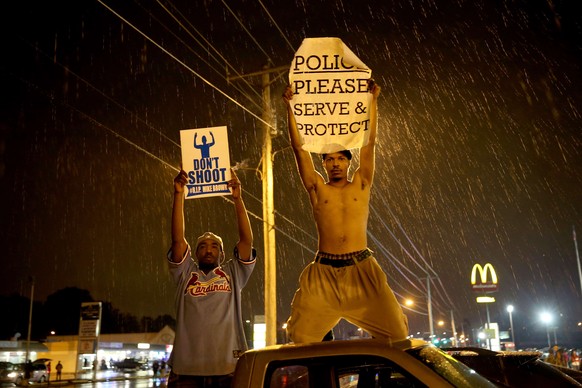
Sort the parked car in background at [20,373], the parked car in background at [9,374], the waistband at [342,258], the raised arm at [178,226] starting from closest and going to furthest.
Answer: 1. the waistband at [342,258]
2. the raised arm at [178,226]
3. the parked car in background at [9,374]
4. the parked car in background at [20,373]

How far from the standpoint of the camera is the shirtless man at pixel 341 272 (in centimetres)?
455

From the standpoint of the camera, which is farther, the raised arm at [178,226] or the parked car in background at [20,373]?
the parked car in background at [20,373]

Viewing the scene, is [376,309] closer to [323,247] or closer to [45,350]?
[323,247]

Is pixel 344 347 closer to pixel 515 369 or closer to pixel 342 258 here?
pixel 342 258

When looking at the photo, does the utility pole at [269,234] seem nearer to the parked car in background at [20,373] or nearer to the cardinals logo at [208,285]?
the cardinals logo at [208,285]

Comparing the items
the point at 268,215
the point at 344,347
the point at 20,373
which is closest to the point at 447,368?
the point at 344,347

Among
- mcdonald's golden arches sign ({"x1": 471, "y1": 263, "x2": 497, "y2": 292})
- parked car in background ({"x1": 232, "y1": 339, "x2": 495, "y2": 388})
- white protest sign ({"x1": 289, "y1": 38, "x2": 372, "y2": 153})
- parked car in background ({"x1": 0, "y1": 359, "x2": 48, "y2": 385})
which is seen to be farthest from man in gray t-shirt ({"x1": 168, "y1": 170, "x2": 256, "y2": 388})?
parked car in background ({"x1": 0, "y1": 359, "x2": 48, "y2": 385})

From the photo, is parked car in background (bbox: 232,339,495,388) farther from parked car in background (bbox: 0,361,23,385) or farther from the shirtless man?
parked car in background (bbox: 0,361,23,385)

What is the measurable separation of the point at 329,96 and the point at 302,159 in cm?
67

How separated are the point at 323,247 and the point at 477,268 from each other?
2009cm

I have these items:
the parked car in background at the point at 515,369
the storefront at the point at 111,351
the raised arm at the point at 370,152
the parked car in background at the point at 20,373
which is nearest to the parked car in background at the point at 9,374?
the parked car in background at the point at 20,373

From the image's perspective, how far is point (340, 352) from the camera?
331cm

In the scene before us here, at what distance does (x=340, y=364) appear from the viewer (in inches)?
136

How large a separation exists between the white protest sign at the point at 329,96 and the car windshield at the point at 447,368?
96.3 inches
